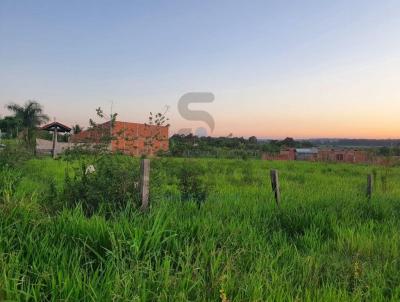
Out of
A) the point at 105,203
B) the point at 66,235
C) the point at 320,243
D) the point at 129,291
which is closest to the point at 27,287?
the point at 129,291

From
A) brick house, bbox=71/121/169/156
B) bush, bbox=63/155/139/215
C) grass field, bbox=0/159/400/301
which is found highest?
brick house, bbox=71/121/169/156

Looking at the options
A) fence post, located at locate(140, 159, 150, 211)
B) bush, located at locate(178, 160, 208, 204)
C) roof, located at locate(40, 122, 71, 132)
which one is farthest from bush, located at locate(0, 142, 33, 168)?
roof, located at locate(40, 122, 71, 132)

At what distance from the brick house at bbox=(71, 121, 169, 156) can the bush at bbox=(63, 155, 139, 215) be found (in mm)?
480

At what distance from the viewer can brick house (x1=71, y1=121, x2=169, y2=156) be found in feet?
22.8

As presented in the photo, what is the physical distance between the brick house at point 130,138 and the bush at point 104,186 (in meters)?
0.48

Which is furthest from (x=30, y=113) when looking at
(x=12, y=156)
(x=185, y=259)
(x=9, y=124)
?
(x=185, y=259)

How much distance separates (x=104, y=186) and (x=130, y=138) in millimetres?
1262

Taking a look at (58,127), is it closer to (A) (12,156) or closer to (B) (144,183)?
(A) (12,156)

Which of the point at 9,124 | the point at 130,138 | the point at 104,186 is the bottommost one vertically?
the point at 104,186

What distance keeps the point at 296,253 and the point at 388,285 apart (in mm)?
1009

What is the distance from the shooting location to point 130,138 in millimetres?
7082

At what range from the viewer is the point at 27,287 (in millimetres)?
3055

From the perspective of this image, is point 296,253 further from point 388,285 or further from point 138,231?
point 138,231

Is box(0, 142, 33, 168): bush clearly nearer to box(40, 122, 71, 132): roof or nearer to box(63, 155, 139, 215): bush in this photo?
box(63, 155, 139, 215): bush
